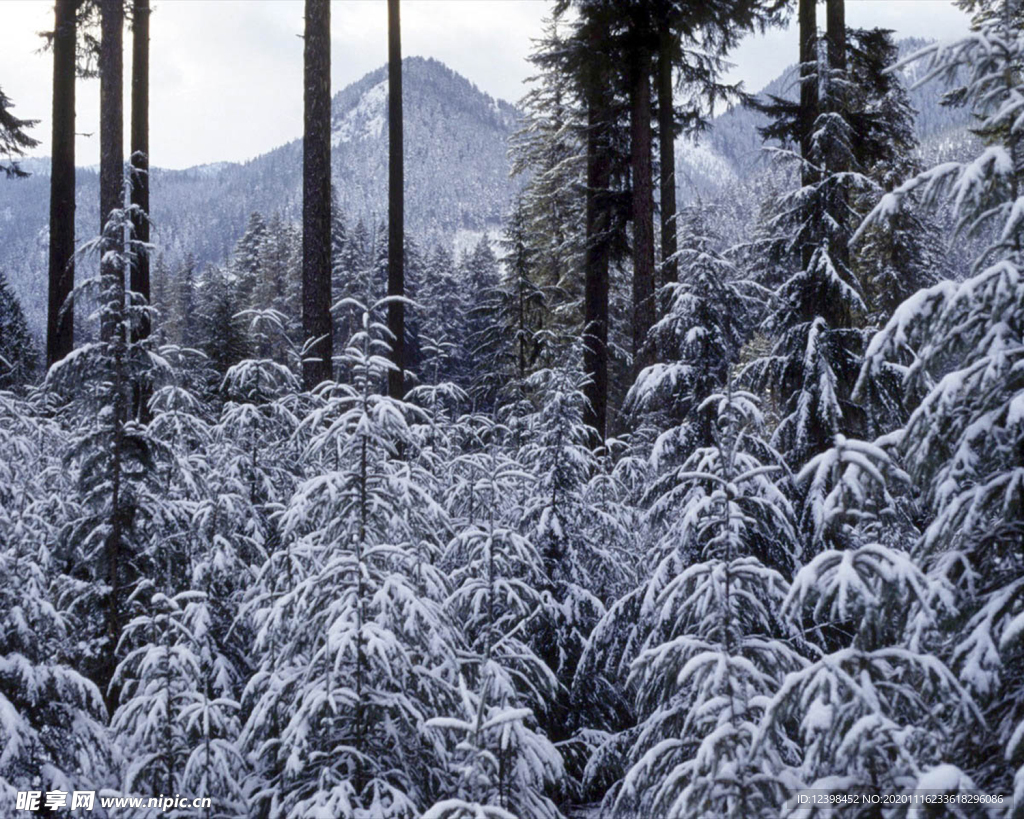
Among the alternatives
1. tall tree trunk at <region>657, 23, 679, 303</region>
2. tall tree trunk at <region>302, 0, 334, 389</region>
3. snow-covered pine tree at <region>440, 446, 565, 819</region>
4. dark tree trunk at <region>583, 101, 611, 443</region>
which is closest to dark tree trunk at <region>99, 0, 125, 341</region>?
tall tree trunk at <region>302, 0, 334, 389</region>

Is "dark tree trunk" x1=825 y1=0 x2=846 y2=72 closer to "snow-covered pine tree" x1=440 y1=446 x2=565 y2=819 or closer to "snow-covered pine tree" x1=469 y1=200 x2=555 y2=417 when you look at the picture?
"snow-covered pine tree" x1=440 y1=446 x2=565 y2=819

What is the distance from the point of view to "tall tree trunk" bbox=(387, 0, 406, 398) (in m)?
14.0

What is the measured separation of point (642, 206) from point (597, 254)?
2.63 m

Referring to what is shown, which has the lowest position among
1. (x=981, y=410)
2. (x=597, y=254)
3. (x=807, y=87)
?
(x=981, y=410)

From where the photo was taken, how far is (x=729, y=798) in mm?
3201

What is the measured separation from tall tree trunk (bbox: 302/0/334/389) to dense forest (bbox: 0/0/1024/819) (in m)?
0.05

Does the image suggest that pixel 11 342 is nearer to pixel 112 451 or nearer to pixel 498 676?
pixel 112 451

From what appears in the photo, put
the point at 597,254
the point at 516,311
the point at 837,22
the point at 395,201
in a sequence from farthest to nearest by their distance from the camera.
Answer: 1. the point at 516,311
2. the point at 597,254
3. the point at 395,201
4. the point at 837,22

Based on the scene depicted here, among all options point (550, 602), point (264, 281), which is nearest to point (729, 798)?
point (550, 602)

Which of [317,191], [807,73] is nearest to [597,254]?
[807,73]

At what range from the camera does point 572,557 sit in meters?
Answer: 7.95

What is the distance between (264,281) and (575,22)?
41062 mm

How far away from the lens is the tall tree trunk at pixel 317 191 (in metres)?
10.0

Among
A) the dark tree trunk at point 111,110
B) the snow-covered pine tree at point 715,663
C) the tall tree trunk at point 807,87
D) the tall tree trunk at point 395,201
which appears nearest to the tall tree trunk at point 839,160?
the tall tree trunk at point 807,87
